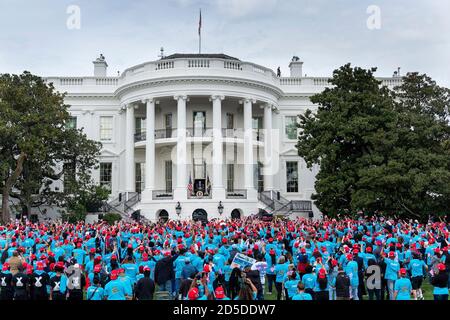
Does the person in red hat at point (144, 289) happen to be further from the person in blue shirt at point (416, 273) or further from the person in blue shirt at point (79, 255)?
the person in blue shirt at point (416, 273)

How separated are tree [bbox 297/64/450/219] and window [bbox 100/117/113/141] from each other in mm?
17317

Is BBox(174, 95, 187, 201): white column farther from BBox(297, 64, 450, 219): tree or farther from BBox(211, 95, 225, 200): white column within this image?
BBox(297, 64, 450, 219): tree

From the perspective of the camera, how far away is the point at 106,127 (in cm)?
3994

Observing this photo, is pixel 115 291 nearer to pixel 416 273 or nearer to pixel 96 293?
pixel 96 293

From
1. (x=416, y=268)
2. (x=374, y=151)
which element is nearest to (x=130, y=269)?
(x=416, y=268)

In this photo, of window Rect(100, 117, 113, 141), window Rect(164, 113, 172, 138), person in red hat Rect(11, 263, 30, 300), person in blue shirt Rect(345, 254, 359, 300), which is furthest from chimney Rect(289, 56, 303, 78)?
person in red hat Rect(11, 263, 30, 300)

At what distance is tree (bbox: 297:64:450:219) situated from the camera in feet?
77.9

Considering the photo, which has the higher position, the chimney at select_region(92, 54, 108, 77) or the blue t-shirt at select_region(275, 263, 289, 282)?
the chimney at select_region(92, 54, 108, 77)

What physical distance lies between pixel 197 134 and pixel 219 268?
23.8 metres

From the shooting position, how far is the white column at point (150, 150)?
3409cm

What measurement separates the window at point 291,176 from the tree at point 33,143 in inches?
583

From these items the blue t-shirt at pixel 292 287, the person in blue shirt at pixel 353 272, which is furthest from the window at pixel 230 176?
the blue t-shirt at pixel 292 287
